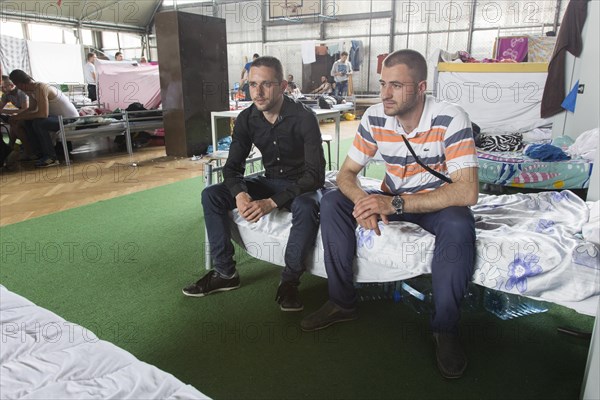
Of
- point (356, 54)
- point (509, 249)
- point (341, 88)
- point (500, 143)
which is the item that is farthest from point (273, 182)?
point (356, 54)

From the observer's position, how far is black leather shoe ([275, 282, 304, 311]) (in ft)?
6.69

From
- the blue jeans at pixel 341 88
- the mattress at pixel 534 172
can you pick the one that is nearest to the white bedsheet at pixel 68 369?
the mattress at pixel 534 172

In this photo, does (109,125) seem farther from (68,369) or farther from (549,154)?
(68,369)

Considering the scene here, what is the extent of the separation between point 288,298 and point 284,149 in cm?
75

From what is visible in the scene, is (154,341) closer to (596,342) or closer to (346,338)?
(346,338)

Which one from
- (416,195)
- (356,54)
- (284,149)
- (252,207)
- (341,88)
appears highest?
(356,54)

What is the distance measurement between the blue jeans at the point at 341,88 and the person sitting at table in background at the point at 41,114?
7.09 meters

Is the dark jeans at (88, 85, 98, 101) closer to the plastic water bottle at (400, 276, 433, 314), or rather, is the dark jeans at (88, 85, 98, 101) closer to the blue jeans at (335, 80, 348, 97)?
the blue jeans at (335, 80, 348, 97)

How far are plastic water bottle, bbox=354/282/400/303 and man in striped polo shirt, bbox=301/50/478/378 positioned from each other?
0.25m

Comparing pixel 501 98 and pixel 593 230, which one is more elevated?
pixel 501 98

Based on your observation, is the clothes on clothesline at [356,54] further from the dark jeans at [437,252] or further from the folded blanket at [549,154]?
the dark jeans at [437,252]

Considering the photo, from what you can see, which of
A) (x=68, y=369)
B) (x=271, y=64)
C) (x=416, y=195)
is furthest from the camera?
(x=271, y=64)

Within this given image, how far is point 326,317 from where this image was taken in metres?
1.90

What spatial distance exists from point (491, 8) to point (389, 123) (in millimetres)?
10003
